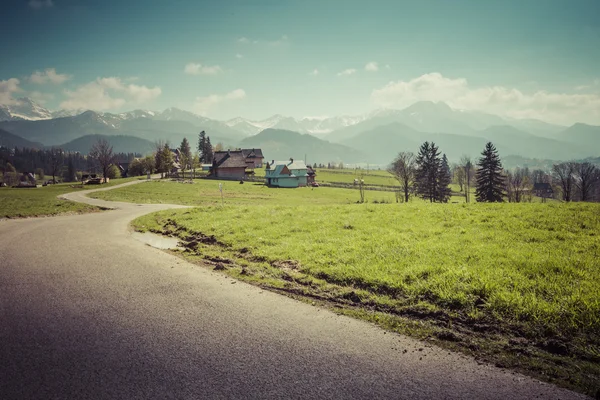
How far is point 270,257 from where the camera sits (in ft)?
38.7

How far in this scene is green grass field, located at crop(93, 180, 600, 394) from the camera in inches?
237

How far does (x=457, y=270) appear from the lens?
8906 mm

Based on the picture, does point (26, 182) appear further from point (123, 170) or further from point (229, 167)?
point (123, 170)

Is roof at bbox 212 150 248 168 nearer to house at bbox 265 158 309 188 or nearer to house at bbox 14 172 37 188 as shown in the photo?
house at bbox 265 158 309 188

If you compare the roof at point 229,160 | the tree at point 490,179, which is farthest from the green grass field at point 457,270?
the roof at point 229,160

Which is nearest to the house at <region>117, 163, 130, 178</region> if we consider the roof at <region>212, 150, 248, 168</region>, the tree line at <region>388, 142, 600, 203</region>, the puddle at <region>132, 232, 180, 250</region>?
the roof at <region>212, 150, 248, 168</region>

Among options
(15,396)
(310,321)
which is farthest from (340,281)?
(15,396)

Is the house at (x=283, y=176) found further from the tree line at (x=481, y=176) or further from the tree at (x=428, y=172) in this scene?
the tree at (x=428, y=172)

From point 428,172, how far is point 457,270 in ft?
232

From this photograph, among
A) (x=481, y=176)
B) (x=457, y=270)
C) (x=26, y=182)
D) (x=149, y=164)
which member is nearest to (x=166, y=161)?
(x=149, y=164)

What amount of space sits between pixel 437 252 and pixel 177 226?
610 inches

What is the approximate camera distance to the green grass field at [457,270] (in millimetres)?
6027

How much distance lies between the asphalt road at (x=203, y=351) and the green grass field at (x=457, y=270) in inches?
33.3

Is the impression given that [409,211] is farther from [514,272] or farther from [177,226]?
[177,226]
